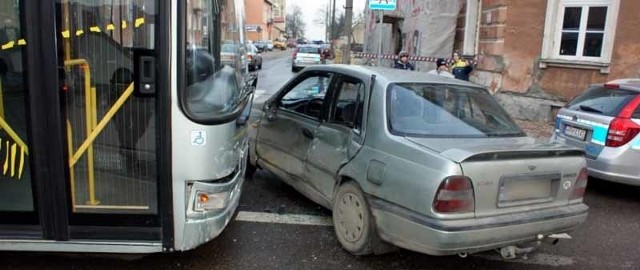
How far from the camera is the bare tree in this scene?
11444 centimetres

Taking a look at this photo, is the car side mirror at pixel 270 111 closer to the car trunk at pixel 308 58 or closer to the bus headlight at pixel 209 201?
the bus headlight at pixel 209 201

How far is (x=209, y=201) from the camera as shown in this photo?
3340 mm

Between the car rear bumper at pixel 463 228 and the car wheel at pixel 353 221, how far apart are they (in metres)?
0.13

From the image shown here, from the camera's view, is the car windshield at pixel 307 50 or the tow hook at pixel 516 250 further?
the car windshield at pixel 307 50

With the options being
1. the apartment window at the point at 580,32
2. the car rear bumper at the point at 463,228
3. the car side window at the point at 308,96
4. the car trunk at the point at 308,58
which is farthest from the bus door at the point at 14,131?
the car trunk at the point at 308,58

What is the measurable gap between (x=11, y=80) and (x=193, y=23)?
1.13 meters

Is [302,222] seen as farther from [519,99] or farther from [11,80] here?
[519,99]

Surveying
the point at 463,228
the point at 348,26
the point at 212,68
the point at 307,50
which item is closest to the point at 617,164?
the point at 463,228

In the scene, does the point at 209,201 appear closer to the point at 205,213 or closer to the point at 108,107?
the point at 205,213

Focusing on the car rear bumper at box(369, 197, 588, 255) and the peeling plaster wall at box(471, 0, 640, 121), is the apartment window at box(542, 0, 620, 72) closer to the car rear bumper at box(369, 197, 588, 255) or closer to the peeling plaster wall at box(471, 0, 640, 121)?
the peeling plaster wall at box(471, 0, 640, 121)

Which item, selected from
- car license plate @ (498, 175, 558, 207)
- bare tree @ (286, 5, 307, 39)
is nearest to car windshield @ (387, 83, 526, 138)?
car license plate @ (498, 175, 558, 207)

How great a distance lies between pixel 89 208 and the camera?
3.22 m

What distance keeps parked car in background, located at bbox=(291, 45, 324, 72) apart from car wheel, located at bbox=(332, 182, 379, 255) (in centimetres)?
2478

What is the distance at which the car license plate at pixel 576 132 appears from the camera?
19.4 ft
